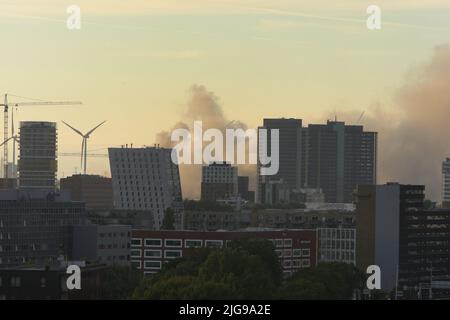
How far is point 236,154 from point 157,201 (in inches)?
329

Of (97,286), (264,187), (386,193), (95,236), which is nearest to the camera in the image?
(97,286)

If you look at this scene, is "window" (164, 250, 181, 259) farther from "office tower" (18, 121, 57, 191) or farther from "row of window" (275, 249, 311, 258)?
"office tower" (18, 121, 57, 191)

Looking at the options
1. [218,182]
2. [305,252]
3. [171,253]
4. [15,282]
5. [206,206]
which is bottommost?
[305,252]

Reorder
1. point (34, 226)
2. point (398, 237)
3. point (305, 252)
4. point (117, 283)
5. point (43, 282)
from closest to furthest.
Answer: point (43, 282) → point (117, 283) → point (34, 226) → point (305, 252) → point (398, 237)

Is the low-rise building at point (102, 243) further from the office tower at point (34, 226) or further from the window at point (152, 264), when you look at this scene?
the window at point (152, 264)

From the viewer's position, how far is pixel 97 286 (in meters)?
64.9

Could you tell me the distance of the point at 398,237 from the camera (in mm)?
104875

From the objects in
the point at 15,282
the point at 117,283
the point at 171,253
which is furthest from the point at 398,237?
the point at 15,282

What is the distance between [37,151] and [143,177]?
2423 centimetres

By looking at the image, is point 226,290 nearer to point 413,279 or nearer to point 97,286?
point 97,286

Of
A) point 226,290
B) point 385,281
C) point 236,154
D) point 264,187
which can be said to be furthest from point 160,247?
point 264,187

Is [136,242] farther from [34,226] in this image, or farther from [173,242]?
[34,226]

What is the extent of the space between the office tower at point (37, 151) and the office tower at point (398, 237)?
7919 centimetres

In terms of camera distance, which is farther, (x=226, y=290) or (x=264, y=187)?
(x=264, y=187)
